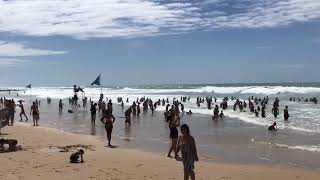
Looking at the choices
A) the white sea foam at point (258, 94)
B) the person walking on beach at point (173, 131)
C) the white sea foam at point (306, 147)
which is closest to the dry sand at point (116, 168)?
the person walking on beach at point (173, 131)

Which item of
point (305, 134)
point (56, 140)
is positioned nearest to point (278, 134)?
point (305, 134)

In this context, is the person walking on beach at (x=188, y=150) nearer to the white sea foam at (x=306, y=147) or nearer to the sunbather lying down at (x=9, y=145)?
the sunbather lying down at (x=9, y=145)

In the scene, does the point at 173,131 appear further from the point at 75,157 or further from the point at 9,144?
the point at 9,144

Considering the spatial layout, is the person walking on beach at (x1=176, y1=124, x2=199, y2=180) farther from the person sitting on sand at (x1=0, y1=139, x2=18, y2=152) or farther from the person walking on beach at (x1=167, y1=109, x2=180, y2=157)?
the person sitting on sand at (x1=0, y1=139, x2=18, y2=152)

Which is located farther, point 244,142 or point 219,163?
point 244,142

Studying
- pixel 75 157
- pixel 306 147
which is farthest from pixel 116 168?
pixel 306 147

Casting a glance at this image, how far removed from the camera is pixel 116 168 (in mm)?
13961

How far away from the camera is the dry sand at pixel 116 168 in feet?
42.1

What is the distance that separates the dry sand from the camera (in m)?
12.8

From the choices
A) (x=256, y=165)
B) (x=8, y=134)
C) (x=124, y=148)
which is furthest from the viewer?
(x=8, y=134)

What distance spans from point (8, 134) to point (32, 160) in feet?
27.9

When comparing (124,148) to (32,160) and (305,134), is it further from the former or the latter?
(305,134)

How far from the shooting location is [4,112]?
79.5ft

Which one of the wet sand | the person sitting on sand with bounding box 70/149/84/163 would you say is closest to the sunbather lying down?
the person sitting on sand with bounding box 70/149/84/163
